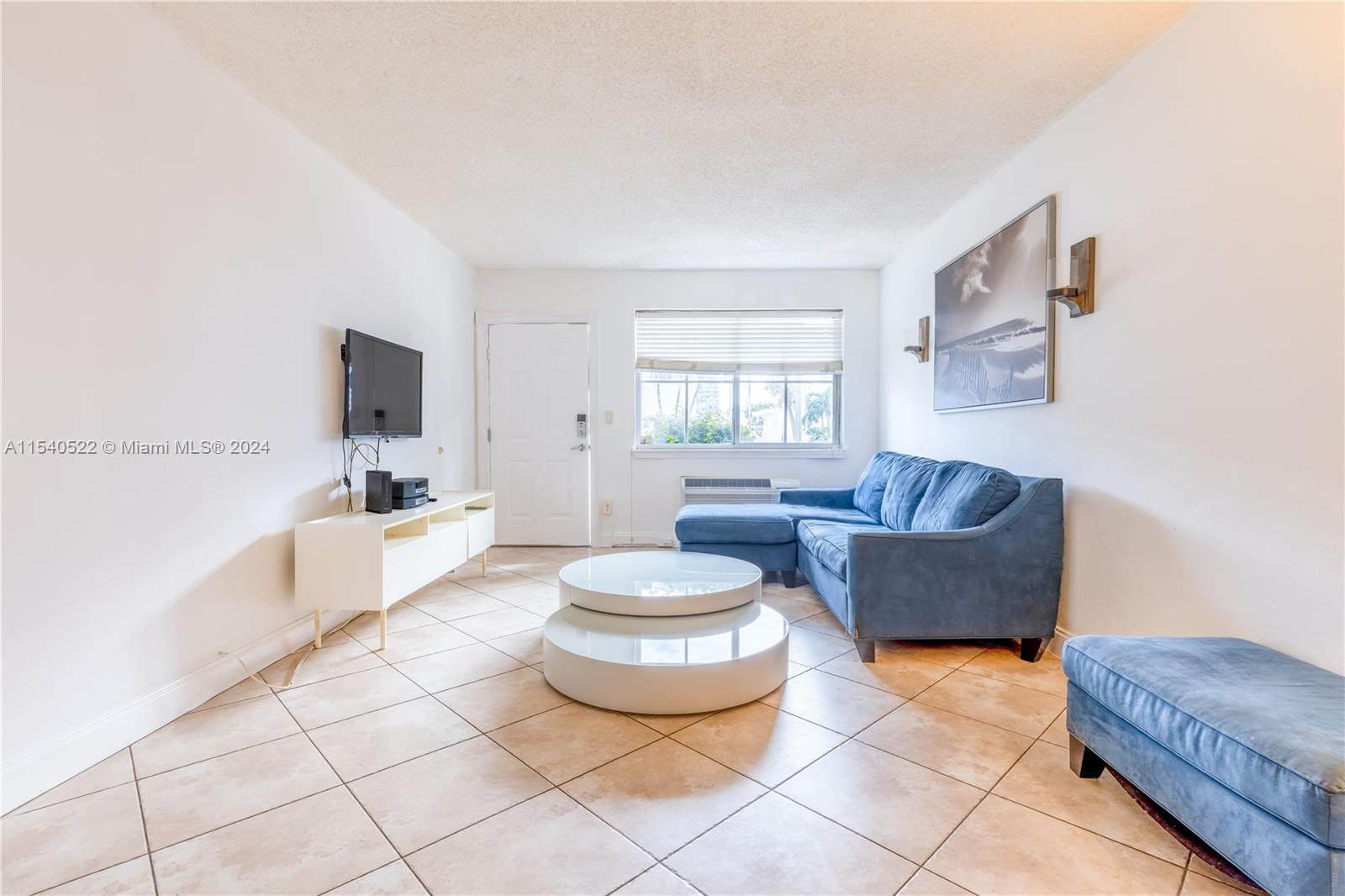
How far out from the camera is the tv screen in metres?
3.06

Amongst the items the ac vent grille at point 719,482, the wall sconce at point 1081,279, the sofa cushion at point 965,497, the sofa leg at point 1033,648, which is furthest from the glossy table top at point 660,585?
the ac vent grille at point 719,482

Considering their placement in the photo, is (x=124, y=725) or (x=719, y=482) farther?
(x=719, y=482)

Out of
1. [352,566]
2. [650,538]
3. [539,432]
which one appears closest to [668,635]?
[352,566]

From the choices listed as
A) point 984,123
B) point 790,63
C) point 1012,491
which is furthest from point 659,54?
point 1012,491

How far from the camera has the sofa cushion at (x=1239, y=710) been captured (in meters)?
1.07

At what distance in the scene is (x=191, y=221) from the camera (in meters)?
2.19

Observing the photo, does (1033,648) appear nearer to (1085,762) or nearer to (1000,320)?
(1085,762)

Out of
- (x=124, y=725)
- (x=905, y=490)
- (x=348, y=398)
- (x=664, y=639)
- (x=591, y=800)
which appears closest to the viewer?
(x=591, y=800)

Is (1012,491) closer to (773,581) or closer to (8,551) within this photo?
(773,581)

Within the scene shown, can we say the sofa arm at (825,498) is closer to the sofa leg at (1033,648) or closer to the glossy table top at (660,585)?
the glossy table top at (660,585)

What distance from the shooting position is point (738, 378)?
526 centimetres

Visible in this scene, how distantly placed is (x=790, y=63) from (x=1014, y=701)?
8.22ft

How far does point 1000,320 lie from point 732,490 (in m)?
2.46

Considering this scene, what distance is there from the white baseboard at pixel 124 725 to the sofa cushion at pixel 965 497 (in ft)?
9.89
